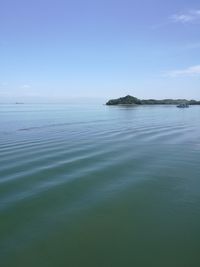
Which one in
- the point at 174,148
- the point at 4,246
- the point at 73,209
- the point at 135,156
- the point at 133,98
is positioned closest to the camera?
the point at 4,246

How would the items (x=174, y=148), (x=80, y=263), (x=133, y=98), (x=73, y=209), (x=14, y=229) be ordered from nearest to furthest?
(x=80, y=263) < (x=14, y=229) < (x=73, y=209) < (x=174, y=148) < (x=133, y=98)

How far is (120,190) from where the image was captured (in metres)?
10.1

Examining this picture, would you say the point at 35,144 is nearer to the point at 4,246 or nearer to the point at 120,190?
the point at 120,190

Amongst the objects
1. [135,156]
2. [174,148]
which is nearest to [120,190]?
[135,156]

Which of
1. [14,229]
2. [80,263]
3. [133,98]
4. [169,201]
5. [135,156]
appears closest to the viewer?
[80,263]

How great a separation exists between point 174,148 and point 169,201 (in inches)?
372

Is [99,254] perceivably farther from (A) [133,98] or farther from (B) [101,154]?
(A) [133,98]

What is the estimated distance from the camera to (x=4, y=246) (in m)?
6.43

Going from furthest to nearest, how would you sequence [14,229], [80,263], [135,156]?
[135,156]
[14,229]
[80,263]

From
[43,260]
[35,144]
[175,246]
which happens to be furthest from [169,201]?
[35,144]

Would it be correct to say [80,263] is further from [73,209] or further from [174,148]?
[174,148]

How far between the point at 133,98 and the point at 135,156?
13508cm

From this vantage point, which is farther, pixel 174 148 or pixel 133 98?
pixel 133 98

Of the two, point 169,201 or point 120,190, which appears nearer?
point 169,201
